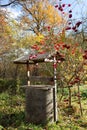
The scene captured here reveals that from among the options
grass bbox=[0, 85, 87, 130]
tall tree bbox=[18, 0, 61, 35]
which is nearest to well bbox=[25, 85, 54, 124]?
grass bbox=[0, 85, 87, 130]

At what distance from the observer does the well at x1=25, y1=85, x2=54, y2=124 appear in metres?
7.52

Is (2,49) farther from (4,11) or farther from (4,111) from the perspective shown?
(4,111)

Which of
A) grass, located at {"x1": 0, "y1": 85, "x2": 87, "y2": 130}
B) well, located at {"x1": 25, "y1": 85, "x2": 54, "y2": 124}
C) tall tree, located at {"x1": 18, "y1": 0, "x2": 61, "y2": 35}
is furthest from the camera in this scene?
tall tree, located at {"x1": 18, "y1": 0, "x2": 61, "y2": 35}

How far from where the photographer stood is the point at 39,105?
7555 millimetres

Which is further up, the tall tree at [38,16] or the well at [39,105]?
the tall tree at [38,16]

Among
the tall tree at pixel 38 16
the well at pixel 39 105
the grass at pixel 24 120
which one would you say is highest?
the tall tree at pixel 38 16

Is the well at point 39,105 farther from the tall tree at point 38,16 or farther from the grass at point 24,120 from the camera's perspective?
the tall tree at point 38,16

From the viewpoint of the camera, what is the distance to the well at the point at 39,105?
7523 millimetres

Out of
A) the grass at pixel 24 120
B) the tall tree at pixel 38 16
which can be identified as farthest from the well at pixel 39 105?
the tall tree at pixel 38 16

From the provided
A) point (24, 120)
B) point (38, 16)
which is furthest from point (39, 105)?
point (38, 16)

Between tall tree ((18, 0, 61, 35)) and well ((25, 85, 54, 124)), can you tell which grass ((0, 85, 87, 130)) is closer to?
well ((25, 85, 54, 124))

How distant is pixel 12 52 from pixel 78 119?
63.9 feet

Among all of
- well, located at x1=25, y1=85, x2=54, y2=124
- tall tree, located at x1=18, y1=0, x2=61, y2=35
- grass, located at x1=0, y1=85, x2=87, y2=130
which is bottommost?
grass, located at x1=0, y1=85, x2=87, y2=130

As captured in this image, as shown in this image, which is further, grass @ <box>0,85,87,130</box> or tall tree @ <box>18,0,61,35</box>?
tall tree @ <box>18,0,61,35</box>
